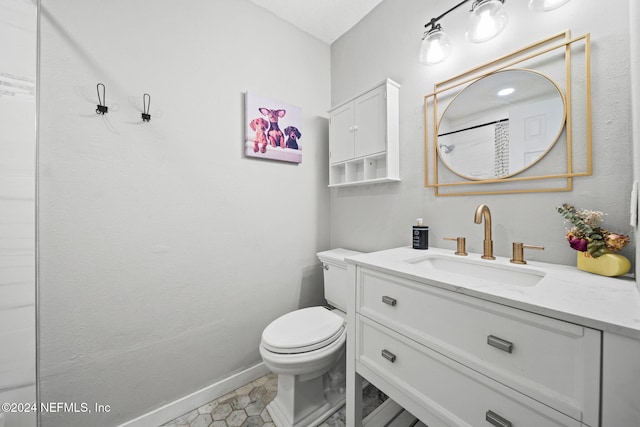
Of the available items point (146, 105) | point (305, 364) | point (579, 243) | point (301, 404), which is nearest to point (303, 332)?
point (305, 364)

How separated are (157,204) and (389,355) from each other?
52.3 inches

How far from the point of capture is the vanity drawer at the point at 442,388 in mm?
566

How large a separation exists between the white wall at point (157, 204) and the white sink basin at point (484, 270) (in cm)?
100

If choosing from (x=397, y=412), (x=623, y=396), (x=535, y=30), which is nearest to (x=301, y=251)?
(x=397, y=412)

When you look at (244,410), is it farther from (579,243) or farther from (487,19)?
(487,19)

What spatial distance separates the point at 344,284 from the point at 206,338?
89 cm

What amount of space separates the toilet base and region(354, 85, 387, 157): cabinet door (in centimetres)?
139

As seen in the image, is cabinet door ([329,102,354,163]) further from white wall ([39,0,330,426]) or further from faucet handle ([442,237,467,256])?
faucet handle ([442,237,467,256])

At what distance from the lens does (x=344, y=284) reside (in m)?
1.50

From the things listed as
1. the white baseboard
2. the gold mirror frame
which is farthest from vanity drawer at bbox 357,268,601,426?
the white baseboard

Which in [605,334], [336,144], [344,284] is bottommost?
[344,284]

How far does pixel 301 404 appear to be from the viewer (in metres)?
1.19

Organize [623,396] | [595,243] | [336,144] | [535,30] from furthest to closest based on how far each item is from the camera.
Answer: [336,144] < [535,30] < [595,243] < [623,396]

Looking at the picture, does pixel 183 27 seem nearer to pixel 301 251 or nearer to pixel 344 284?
pixel 301 251
